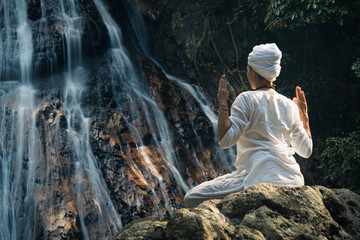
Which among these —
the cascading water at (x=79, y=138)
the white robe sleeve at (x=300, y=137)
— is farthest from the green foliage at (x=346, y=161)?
the white robe sleeve at (x=300, y=137)

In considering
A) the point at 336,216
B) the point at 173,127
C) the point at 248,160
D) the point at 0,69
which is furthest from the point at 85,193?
the point at 336,216

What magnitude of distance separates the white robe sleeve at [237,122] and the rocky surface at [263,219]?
50 centimetres

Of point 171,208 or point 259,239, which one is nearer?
point 259,239

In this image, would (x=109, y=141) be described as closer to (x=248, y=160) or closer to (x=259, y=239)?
(x=248, y=160)

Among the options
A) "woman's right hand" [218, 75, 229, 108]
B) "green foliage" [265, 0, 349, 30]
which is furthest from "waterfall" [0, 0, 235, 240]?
"woman's right hand" [218, 75, 229, 108]

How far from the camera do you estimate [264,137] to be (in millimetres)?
3299

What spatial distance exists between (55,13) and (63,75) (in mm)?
1625

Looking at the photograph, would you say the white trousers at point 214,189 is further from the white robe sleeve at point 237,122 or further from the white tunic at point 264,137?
the white robe sleeve at point 237,122

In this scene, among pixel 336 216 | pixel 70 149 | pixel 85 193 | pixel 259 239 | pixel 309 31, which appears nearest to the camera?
pixel 259 239

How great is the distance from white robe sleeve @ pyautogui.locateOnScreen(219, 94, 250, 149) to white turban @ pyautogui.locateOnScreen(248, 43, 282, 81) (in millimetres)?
292

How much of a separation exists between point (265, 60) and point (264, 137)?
590 millimetres

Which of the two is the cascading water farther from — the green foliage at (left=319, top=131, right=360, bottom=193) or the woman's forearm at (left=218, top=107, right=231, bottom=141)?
the green foliage at (left=319, top=131, right=360, bottom=193)

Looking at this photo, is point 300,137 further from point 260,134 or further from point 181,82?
point 181,82

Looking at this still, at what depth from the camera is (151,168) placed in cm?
848
